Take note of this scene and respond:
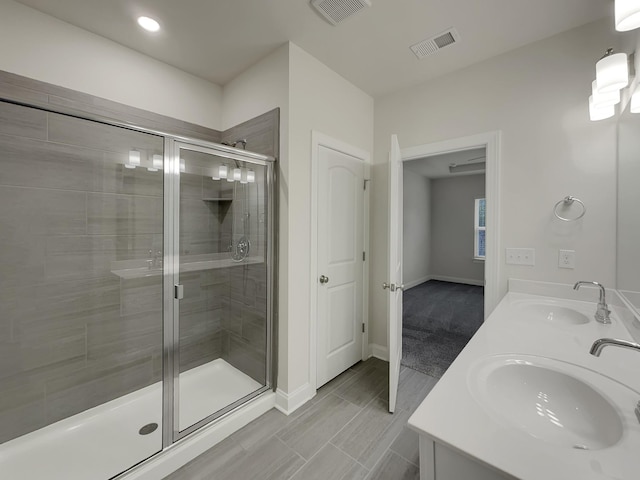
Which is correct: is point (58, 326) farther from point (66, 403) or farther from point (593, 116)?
point (593, 116)

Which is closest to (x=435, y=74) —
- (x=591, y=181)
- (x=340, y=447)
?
(x=591, y=181)

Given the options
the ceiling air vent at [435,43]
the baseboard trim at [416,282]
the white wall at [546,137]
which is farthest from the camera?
the baseboard trim at [416,282]

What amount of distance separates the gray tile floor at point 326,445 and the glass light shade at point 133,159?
201 centimetres

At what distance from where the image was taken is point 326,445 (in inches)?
67.6

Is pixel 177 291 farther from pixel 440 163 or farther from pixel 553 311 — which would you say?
pixel 440 163

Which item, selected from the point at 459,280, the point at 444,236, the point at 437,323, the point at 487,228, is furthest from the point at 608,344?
the point at 444,236

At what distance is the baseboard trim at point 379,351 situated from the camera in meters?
2.83

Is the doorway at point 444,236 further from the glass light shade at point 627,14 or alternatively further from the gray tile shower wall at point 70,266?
the glass light shade at point 627,14

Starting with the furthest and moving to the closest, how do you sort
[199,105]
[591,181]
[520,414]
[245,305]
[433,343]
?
[433,343]
[199,105]
[245,305]
[591,181]
[520,414]

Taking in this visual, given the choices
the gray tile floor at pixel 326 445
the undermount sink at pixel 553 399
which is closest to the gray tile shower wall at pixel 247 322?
the gray tile floor at pixel 326 445

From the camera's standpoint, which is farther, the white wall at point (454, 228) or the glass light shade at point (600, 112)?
the white wall at point (454, 228)

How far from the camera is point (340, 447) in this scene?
170 cm

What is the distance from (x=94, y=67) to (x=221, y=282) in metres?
1.83

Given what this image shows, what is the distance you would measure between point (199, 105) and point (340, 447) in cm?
299
